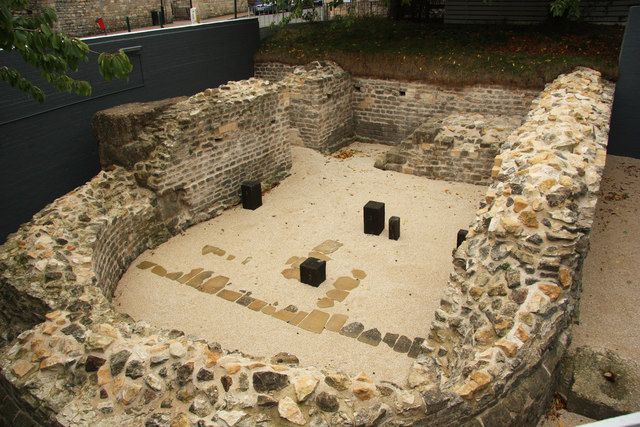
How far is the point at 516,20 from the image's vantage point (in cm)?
1571

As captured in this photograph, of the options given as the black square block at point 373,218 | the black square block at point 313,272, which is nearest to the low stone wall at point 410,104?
the black square block at point 373,218

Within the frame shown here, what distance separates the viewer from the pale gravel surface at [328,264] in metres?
6.20

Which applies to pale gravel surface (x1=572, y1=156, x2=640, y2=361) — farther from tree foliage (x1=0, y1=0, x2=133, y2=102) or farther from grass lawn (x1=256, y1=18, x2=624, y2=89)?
tree foliage (x1=0, y1=0, x2=133, y2=102)

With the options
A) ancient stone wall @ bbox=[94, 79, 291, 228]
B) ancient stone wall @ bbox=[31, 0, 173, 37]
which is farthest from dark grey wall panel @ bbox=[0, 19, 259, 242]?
ancient stone wall @ bbox=[31, 0, 173, 37]

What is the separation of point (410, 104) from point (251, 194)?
5.44 meters

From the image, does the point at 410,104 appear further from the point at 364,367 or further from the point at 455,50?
the point at 364,367

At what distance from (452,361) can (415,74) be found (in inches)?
361

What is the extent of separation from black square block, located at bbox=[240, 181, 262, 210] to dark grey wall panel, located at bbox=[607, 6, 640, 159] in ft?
24.8

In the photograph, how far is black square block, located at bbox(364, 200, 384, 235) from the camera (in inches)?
330

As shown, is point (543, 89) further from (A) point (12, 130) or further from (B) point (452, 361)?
(A) point (12, 130)

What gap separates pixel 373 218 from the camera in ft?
27.6

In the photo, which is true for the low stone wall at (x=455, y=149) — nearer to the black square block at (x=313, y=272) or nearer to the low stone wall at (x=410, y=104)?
the low stone wall at (x=410, y=104)

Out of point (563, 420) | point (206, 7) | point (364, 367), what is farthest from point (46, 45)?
point (206, 7)

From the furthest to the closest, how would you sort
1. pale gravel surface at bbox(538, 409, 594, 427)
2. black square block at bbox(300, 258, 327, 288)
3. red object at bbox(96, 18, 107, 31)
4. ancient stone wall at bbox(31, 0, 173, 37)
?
red object at bbox(96, 18, 107, 31) → ancient stone wall at bbox(31, 0, 173, 37) → black square block at bbox(300, 258, 327, 288) → pale gravel surface at bbox(538, 409, 594, 427)
